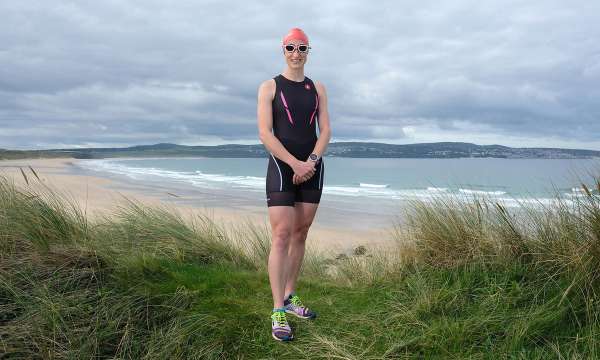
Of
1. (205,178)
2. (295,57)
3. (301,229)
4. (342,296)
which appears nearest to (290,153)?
(301,229)

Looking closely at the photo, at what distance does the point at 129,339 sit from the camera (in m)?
3.07

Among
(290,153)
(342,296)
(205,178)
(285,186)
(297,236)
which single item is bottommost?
(205,178)

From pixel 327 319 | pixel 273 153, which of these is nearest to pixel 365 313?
pixel 327 319

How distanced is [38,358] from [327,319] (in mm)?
1916

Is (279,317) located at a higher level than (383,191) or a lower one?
higher

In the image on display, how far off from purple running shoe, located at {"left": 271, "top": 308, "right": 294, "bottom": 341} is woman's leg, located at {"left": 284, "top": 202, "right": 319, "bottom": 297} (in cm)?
43

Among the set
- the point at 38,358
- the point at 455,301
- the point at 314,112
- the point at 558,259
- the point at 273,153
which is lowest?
the point at 38,358

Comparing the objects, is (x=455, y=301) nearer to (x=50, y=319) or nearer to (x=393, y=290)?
(x=393, y=290)

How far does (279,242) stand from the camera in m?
3.42

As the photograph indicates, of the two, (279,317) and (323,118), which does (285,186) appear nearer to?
(323,118)

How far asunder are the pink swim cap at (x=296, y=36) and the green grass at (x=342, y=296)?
6.43 feet

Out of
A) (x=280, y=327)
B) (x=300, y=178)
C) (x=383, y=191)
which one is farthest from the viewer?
(x=383, y=191)

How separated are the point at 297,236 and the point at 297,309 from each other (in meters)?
0.55

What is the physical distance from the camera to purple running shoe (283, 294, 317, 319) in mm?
3586
